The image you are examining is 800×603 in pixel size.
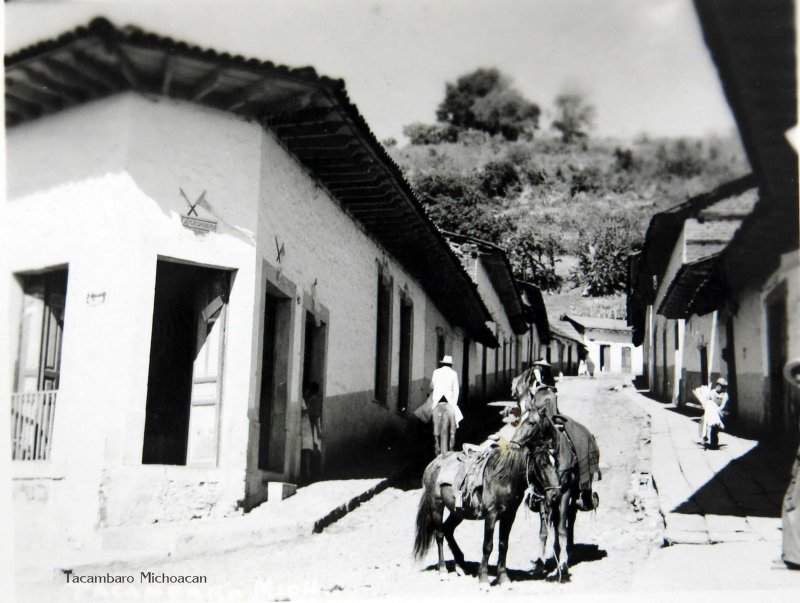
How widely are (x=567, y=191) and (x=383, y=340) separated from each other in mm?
3862

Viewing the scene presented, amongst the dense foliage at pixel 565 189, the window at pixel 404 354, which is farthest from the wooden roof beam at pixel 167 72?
the window at pixel 404 354

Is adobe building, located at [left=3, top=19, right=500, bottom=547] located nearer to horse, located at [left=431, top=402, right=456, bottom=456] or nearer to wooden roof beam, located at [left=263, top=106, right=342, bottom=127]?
wooden roof beam, located at [left=263, top=106, right=342, bottom=127]

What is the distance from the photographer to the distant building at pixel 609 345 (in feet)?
57.7

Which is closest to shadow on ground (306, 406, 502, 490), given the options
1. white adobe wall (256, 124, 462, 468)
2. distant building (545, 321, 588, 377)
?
white adobe wall (256, 124, 462, 468)

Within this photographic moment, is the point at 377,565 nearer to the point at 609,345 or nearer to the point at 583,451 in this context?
the point at 583,451

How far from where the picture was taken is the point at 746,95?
16.4 feet

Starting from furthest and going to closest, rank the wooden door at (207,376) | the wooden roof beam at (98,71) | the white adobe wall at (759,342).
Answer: the white adobe wall at (759,342) → the wooden door at (207,376) → the wooden roof beam at (98,71)

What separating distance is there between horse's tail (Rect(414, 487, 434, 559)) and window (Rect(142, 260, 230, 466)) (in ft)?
7.85

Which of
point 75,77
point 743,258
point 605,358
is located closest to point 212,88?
point 75,77

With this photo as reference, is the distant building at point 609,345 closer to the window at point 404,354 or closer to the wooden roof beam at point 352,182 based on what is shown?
the window at point 404,354

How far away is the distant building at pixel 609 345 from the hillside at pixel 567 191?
1480mm

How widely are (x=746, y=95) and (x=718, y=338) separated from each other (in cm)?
865

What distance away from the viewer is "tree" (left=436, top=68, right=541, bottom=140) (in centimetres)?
826

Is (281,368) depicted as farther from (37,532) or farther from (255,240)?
(37,532)
